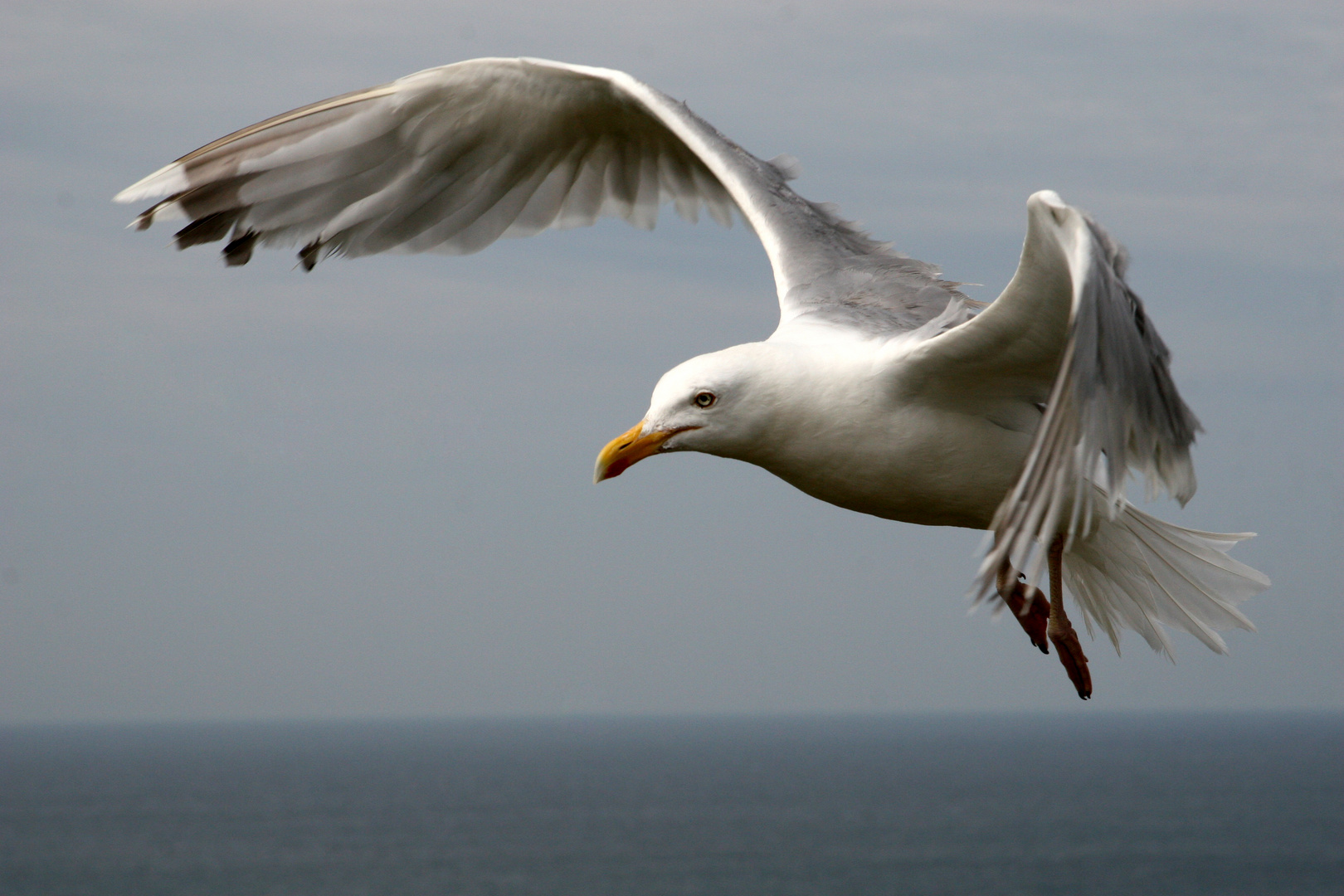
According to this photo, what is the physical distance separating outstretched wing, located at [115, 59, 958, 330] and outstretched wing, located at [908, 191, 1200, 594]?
709 mm

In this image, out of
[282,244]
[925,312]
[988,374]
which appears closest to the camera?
[988,374]

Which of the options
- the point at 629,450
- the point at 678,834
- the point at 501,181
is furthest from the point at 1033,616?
the point at 678,834

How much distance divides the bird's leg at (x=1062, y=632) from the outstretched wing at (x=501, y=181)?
111 centimetres

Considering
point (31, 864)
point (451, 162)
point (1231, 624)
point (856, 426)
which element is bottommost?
point (31, 864)

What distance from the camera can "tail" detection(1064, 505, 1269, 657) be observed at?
640 centimetres

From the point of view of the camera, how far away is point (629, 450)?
5195 millimetres

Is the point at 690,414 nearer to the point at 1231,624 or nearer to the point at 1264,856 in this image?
the point at 1231,624

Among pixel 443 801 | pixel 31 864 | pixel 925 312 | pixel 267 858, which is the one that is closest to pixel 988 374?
pixel 925 312

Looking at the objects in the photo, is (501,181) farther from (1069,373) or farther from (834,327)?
(1069,373)

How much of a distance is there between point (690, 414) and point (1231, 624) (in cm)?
291

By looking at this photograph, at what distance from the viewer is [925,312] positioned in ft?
19.6

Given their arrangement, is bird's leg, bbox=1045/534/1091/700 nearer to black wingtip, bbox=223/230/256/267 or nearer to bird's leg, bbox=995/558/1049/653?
bird's leg, bbox=995/558/1049/653

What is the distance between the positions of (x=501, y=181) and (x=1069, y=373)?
3983 millimetres

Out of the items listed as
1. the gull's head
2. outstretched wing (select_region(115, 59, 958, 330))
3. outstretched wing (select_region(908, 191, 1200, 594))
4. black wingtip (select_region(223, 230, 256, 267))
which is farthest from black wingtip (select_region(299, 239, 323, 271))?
outstretched wing (select_region(908, 191, 1200, 594))
